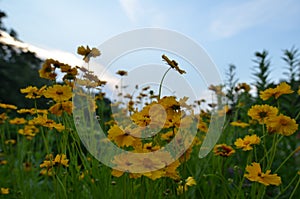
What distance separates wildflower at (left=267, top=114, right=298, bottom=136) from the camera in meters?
0.98

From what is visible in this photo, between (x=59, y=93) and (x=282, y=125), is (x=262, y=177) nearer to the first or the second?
(x=282, y=125)

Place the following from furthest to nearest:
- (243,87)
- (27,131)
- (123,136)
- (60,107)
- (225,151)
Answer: (243,87) < (27,131) < (225,151) < (60,107) < (123,136)

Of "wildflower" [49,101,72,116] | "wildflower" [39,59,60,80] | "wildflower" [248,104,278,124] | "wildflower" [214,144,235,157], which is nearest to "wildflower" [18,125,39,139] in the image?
"wildflower" [39,59,60,80]

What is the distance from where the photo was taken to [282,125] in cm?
99

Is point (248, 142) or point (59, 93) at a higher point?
point (59, 93)

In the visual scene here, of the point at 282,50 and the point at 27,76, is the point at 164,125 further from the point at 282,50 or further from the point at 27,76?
the point at 27,76

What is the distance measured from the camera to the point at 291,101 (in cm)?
213

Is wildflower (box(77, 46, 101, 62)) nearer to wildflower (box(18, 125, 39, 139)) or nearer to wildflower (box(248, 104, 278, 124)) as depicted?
wildflower (box(248, 104, 278, 124))

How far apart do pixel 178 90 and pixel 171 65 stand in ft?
1.09

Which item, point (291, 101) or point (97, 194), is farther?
point (291, 101)

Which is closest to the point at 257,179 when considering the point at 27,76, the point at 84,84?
the point at 84,84

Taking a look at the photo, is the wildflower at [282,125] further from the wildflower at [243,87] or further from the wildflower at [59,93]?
the wildflower at [243,87]

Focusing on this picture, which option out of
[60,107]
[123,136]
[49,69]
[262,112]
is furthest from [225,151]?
[49,69]

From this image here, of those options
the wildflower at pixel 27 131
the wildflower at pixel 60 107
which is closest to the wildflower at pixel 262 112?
the wildflower at pixel 60 107
